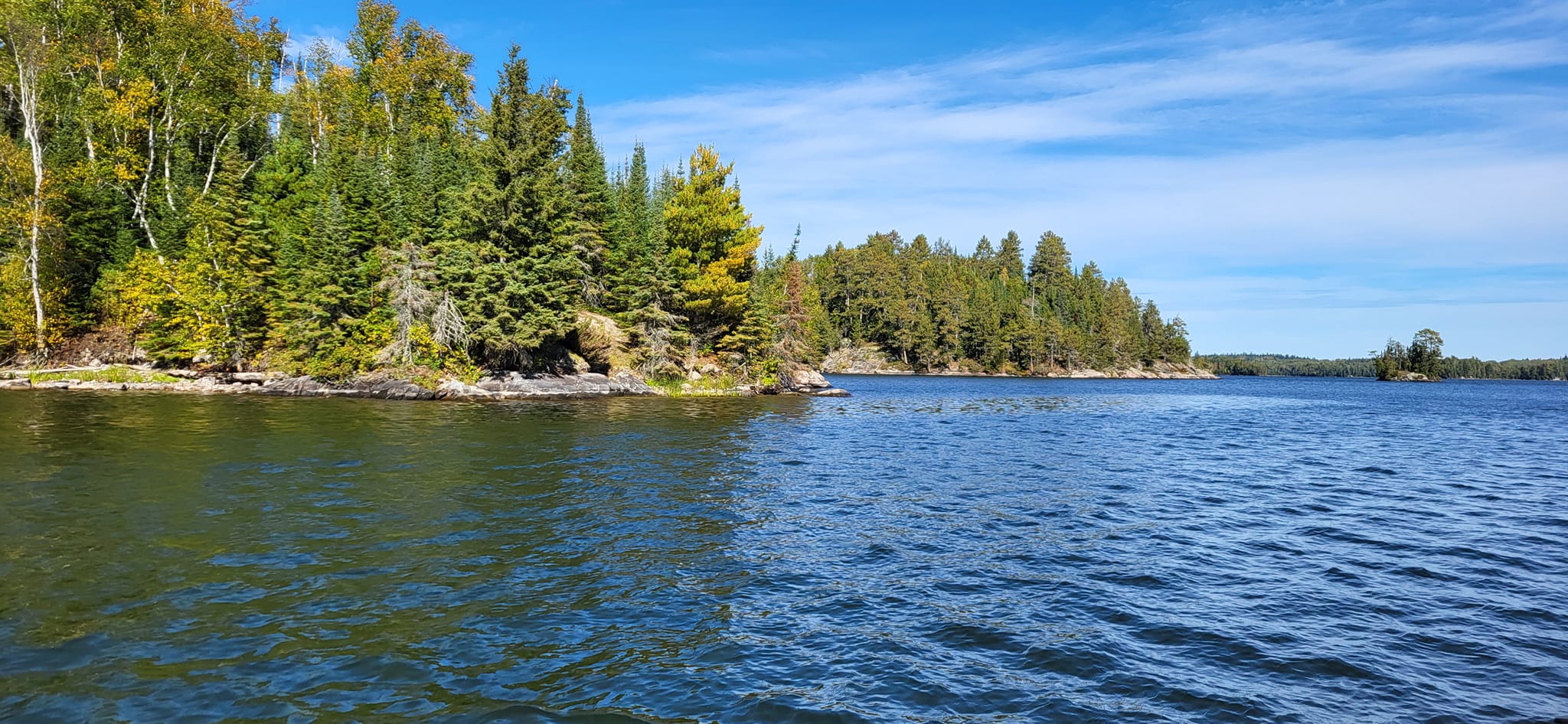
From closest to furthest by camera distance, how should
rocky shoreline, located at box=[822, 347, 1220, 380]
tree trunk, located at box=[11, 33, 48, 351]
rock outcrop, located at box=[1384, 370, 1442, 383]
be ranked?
tree trunk, located at box=[11, 33, 48, 351], rocky shoreline, located at box=[822, 347, 1220, 380], rock outcrop, located at box=[1384, 370, 1442, 383]

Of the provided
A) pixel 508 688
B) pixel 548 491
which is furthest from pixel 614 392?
pixel 508 688

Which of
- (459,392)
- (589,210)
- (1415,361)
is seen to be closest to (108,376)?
(459,392)

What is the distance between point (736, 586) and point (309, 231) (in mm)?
53719

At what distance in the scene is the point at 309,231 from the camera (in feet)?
171

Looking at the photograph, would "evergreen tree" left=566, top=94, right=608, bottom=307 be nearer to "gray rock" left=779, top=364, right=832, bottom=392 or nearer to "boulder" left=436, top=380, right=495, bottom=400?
"boulder" left=436, top=380, right=495, bottom=400

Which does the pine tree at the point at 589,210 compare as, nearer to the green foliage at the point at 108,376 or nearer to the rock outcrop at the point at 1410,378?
the green foliage at the point at 108,376

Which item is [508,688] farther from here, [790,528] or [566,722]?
[790,528]

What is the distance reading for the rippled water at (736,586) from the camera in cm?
830

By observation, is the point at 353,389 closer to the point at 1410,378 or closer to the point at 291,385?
the point at 291,385

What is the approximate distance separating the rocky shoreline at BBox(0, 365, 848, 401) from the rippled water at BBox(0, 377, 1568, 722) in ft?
64.2

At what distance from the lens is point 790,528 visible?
16625mm

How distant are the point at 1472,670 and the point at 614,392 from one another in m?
50.7

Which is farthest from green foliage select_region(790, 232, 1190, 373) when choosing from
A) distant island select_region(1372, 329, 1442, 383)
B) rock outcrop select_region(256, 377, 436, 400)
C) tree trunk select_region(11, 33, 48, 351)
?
tree trunk select_region(11, 33, 48, 351)

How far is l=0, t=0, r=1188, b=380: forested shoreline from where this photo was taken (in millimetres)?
48938
